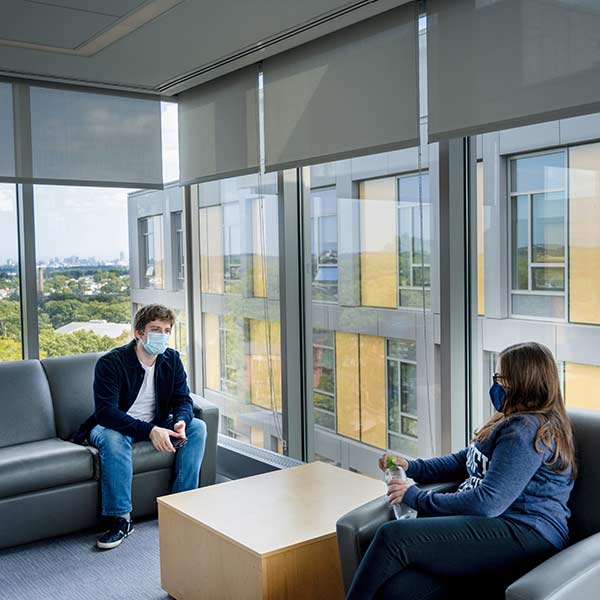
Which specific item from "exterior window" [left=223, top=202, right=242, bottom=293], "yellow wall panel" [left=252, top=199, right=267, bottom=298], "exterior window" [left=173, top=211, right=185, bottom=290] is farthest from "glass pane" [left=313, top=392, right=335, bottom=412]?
"exterior window" [left=173, top=211, right=185, bottom=290]

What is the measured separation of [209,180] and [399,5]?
2131 millimetres

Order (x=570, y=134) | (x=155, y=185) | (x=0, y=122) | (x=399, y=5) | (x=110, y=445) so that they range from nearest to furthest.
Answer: (x=570, y=134) < (x=399, y=5) < (x=110, y=445) < (x=0, y=122) < (x=155, y=185)

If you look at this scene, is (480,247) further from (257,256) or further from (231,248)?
(231,248)

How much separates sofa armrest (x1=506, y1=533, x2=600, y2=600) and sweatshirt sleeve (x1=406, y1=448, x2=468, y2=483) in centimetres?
70

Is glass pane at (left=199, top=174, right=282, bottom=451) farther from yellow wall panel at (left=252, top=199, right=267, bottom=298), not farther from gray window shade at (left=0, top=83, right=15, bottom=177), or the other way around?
gray window shade at (left=0, top=83, right=15, bottom=177)

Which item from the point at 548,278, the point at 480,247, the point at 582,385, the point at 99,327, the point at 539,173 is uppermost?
A: the point at 539,173

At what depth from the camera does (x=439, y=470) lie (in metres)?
3.06

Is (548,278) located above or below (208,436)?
above

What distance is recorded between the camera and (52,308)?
548cm

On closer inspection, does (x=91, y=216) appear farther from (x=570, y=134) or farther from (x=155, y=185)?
(x=570, y=134)

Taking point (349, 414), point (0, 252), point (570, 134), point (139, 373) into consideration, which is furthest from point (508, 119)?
point (0, 252)

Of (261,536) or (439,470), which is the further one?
(439,470)

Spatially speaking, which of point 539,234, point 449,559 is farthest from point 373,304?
point 449,559

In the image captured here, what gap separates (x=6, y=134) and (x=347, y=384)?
2801 mm
